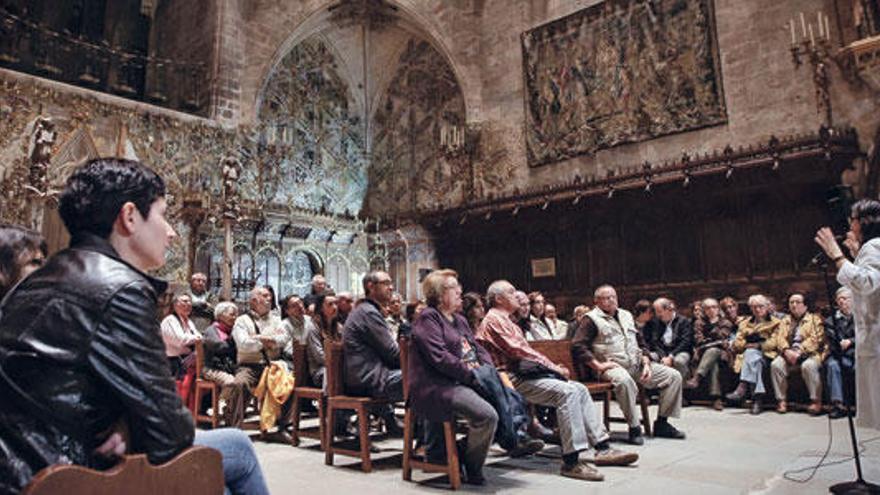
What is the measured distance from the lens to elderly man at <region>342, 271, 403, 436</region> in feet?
13.4

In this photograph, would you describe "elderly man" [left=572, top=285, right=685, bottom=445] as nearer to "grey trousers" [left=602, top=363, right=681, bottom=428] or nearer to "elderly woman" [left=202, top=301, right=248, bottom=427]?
"grey trousers" [left=602, top=363, right=681, bottom=428]

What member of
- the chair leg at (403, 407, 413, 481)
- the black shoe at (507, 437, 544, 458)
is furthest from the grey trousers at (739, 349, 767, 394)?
the chair leg at (403, 407, 413, 481)

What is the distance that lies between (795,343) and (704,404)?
1244mm

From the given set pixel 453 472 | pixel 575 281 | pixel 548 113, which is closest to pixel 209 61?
pixel 548 113

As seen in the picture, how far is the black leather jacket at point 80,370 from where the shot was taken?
1.17 metres

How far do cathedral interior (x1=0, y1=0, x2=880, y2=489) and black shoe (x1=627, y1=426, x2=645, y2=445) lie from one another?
443cm

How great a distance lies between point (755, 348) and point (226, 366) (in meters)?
5.69

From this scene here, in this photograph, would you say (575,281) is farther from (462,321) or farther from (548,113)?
(462,321)

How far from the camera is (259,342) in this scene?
5211 millimetres

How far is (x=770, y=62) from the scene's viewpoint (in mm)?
9766

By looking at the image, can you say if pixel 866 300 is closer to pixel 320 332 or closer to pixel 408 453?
pixel 408 453

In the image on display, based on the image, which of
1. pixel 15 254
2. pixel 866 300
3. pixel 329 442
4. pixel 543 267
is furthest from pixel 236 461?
pixel 543 267

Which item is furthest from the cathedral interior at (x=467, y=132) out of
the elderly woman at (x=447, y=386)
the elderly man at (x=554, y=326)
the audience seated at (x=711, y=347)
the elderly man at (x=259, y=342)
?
the elderly woman at (x=447, y=386)

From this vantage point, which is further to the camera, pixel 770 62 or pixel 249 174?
pixel 249 174
